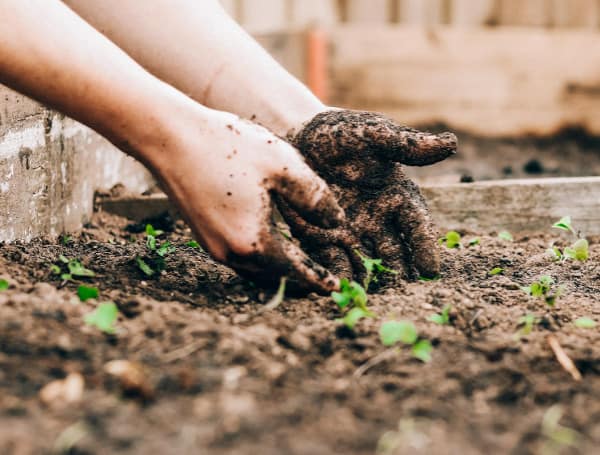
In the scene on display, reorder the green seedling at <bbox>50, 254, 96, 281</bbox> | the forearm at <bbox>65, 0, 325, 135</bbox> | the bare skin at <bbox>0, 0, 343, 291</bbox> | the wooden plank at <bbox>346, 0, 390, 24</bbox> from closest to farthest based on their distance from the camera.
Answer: the bare skin at <bbox>0, 0, 343, 291</bbox>
the green seedling at <bbox>50, 254, 96, 281</bbox>
the forearm at <bbox>65, 0, 325, 135</bbox>
the wooden plank at <bbox>346, 0, 390, 24</bbox>

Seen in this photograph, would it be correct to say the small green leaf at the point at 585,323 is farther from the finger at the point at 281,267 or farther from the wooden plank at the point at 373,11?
the wooden plank at the point at 373,11

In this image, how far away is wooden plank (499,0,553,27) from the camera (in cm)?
488

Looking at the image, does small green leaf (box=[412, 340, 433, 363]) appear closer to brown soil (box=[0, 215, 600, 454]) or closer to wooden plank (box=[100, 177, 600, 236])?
brown soil (box=[0, 215, 600, 454])

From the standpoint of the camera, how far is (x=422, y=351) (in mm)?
1157

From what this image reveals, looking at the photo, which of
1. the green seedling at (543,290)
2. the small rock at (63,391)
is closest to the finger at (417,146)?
the green seedling at (543,290)

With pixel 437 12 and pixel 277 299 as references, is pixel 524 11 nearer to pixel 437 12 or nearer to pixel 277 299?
pixel 437 12

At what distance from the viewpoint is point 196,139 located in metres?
1.44

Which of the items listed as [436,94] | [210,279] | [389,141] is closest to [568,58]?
[436,94]

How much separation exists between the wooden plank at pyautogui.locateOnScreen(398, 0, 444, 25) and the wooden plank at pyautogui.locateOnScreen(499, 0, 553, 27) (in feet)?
1.40

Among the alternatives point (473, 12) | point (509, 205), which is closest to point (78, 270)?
point (509, 205)

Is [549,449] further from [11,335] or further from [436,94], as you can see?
[436,94]

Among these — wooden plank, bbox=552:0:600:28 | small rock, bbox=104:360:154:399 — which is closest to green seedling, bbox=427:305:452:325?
small rock, bbox=104:360:154:399

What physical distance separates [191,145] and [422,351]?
2.02 ft

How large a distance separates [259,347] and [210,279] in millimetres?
502
